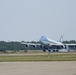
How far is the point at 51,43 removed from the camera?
143125 mm
